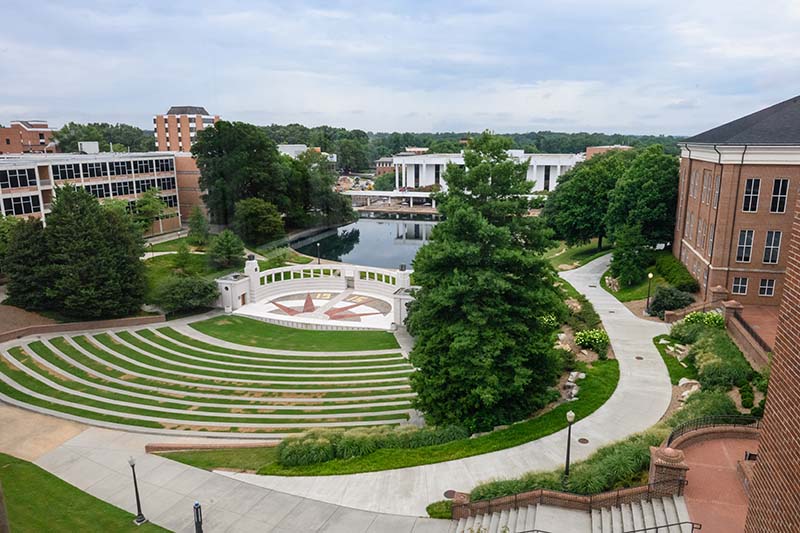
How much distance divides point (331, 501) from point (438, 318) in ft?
24.5

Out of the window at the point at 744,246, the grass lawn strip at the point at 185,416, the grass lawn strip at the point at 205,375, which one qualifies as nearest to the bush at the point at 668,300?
the window at the point at 744,246

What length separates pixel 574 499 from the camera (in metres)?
13.7

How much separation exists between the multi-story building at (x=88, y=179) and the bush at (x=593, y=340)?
1529 inches

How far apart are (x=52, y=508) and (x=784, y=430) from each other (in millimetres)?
18167

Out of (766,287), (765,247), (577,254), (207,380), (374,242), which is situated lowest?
(374,242)

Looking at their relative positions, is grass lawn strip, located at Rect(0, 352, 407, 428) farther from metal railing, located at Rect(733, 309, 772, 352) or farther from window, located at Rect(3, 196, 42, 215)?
window, located at Rect(3, 196, 42, 215)

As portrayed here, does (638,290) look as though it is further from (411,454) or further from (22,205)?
(22,205)

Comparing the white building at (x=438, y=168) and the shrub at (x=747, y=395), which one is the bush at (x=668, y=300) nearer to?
the shrub at (x=747, y=395)

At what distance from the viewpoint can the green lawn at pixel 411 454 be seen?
56.0ft

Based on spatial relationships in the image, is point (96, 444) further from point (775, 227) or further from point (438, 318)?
point (775, 227)

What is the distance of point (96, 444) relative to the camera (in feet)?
65.9

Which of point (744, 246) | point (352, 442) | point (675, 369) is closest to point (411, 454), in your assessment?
point (352, 442)

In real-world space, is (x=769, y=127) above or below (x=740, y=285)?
above

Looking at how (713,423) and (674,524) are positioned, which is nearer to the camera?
(674,524)
